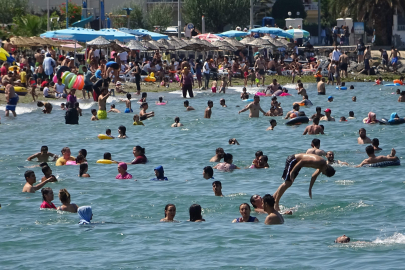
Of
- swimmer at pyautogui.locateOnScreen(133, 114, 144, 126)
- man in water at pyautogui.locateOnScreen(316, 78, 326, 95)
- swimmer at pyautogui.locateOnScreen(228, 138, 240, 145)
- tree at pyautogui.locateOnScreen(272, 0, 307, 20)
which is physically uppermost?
tree at pyautogui.locateOnScreen(272, 0, 307, 20)

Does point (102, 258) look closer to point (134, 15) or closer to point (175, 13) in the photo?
point (134, 15)

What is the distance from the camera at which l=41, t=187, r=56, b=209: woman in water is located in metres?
11.9

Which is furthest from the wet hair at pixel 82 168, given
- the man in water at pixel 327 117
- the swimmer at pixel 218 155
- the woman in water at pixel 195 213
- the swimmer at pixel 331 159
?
the man in water at pixel 327 117

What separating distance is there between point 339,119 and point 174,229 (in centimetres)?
1347

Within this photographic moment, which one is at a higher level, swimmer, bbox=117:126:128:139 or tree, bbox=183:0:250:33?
tree, bbox=183:0:250:33

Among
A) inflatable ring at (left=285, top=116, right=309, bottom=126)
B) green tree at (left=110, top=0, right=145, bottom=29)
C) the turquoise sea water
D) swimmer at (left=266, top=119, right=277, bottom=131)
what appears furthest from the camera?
green tree at (left=110, top=0, right=145, bottom=29)

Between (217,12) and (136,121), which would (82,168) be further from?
(217,12)

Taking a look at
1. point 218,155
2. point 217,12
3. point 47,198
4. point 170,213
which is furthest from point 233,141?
point 217,12

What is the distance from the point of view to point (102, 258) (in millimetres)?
9398

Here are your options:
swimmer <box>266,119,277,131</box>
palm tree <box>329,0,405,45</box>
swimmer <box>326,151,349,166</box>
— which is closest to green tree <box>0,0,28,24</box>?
palm tree <box>329,0,405,45</box>

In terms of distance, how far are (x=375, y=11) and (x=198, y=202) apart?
3580 centimetres

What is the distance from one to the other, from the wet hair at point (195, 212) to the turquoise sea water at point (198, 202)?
18 cm

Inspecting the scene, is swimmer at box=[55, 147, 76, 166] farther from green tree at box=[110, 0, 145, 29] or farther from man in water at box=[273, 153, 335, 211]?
green tree at box=[110, 0, 145, 29]

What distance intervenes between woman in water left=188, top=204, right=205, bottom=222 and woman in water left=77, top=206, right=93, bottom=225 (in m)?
1.59
